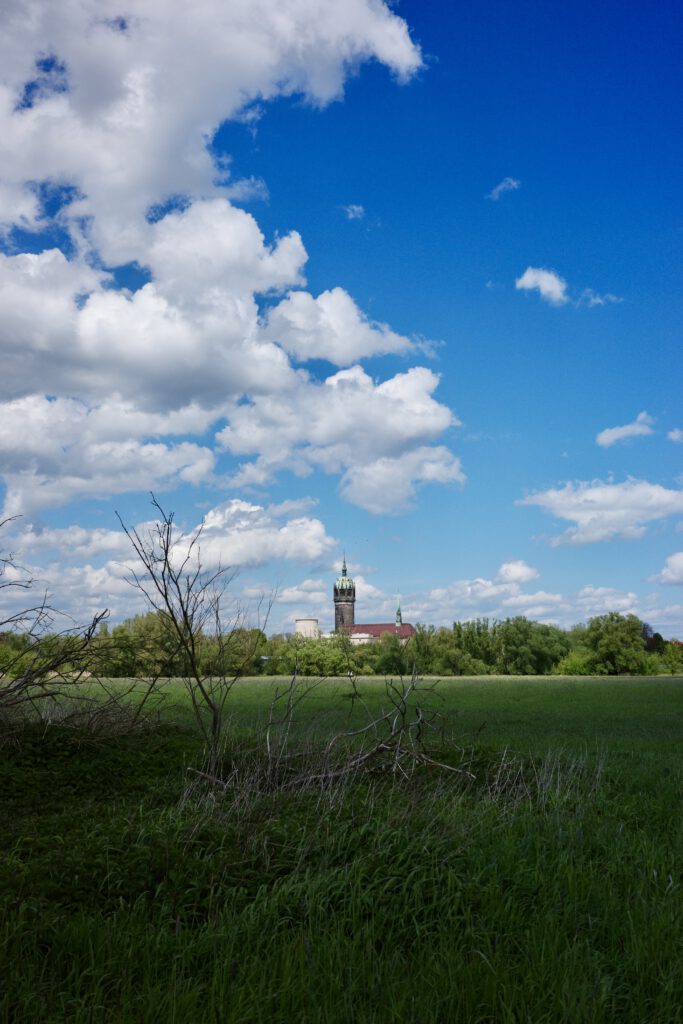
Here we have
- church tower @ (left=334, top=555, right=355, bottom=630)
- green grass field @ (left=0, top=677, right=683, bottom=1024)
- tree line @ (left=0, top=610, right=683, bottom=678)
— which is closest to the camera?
green grass field @ (left=0, top=677, right=683, bottom=1024)

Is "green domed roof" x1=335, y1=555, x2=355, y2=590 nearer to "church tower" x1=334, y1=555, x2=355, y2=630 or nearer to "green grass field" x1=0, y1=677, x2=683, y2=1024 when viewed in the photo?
"church tower" x1=334, y1=555, x2=355, y2=630

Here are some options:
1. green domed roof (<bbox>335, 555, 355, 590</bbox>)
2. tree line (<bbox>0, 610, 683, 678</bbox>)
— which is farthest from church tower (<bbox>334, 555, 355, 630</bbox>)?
tree line (<bbox>0, 610, 683, 678</bbox>)

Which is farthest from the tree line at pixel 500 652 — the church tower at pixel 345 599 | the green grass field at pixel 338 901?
the church tower at pixel 345 599

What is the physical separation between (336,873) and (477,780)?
171 inches

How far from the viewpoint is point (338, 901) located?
220 inches

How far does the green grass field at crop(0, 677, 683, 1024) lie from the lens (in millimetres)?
4344

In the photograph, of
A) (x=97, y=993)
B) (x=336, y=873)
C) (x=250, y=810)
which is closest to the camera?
(x=97, y=993)

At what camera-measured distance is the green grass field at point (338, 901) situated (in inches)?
171

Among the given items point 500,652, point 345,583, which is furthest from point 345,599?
point 500,652

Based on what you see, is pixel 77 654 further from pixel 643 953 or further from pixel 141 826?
pixel 643 953

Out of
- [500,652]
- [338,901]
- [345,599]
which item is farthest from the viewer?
[345,599]

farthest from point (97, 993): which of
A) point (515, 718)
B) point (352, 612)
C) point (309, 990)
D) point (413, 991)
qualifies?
point (352, 612)

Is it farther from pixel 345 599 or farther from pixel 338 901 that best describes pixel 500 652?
pixel 345 599

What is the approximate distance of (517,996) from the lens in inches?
173
